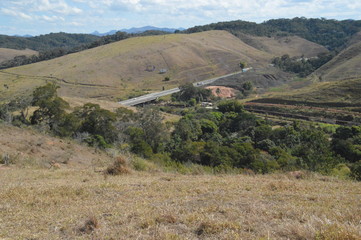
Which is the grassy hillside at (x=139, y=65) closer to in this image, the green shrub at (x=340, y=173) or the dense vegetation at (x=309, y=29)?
the dense vegetation at (x=309, y=29)

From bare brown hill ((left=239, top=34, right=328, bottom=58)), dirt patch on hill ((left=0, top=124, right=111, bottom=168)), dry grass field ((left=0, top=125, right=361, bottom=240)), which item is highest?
bare brown hill ((left=239, top=34, right=328, bottom=58))

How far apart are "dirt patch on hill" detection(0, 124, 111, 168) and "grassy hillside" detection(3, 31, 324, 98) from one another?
5837cm

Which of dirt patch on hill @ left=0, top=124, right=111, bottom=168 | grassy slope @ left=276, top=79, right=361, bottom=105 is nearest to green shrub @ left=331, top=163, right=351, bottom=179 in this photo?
dirt patch on hill @ left=0, top=124, right=111, bottom=168

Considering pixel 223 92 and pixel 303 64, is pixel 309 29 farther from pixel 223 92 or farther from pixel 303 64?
pixel 223 92

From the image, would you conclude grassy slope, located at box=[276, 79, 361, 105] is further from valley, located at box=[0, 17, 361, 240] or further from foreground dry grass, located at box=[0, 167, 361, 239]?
foreground dry grass, located at box=[0, 167, 361, 239]

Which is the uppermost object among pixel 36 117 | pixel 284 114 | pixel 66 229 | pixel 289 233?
pixel 289 233

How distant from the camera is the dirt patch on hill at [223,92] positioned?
242ft

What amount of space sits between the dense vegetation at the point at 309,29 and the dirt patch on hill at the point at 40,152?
14319cm

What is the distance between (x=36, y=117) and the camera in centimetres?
2702

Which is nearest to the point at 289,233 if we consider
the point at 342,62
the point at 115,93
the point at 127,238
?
the point at 127,238

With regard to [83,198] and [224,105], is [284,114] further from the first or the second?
[83,198]

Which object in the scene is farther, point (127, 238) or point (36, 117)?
point (36, 117)

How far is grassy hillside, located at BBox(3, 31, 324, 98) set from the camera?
8124 cm

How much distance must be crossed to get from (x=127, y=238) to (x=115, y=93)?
72938mm
